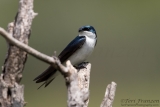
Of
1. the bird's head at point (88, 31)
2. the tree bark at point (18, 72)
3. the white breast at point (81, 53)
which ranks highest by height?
the bird's head at point (88, 31)

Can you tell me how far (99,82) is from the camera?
4898mm

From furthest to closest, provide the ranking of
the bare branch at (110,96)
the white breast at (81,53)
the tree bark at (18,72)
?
the white breast at (81,53), the bare branch at (110,96), the tree bark at (18,72)

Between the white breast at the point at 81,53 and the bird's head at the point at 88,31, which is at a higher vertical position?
the bird's head at the point at 88,31

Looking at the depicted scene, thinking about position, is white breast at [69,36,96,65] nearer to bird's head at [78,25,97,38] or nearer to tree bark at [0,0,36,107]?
bird's head at [78,25,97,38]

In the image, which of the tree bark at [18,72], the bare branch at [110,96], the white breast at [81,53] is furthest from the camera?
the white breast at [81,53]

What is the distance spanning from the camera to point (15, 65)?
268 centimetres

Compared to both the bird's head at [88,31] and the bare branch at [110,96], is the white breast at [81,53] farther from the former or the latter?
the bare branch at [110,96]

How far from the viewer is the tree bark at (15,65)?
2.66 metres

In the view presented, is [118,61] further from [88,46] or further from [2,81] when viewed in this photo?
[2,81]

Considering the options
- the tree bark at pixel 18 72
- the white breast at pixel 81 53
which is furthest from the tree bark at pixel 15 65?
the white breast at pixel 81 53

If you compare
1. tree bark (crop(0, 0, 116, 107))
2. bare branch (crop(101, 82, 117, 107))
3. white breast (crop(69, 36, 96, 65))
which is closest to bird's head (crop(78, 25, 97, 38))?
white breast (crop(69, 36, 96, 65))

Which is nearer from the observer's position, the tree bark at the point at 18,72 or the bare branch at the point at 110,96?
the tree bark at the point at 18,72

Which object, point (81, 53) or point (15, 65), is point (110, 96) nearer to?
point (15, 65)

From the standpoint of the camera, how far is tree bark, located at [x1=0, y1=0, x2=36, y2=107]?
2664 millimetres
